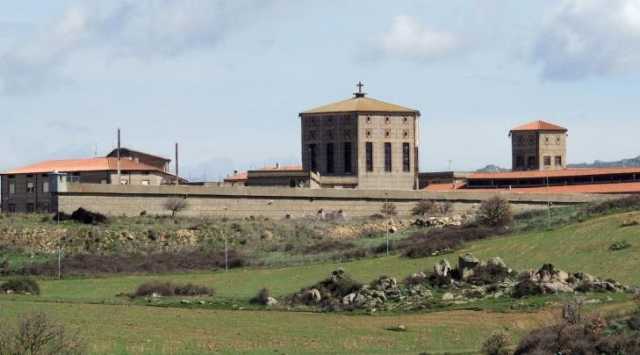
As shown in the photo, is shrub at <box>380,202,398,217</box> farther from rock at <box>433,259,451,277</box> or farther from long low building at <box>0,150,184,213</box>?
rock at <box>433,259,451,277</box>

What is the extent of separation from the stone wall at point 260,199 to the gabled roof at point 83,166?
38.5 feet

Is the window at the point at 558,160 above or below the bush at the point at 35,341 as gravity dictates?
above

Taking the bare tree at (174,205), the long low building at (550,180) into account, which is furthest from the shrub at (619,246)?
the long low building at (550,180)

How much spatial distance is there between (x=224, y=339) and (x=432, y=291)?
1252 cm

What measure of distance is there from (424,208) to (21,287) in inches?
1596

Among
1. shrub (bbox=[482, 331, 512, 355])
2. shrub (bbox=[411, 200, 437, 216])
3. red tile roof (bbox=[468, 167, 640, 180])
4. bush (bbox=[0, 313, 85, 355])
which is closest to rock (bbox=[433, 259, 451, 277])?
shrub (bbox=[482, 331, 512, 355])

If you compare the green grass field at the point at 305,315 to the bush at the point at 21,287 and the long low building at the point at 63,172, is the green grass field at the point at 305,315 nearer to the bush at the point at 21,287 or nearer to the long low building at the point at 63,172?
the bush at the point at 21,287

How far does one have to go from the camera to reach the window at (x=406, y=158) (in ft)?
350

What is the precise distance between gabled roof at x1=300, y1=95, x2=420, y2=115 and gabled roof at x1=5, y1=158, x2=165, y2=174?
1456cm

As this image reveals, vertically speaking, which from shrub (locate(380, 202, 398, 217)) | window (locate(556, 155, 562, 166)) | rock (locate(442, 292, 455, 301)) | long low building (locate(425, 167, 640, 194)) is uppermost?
window (locate(556, 155, 562, 166))

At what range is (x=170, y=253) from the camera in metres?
73.1

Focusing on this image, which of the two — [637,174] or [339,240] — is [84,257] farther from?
[637,174]

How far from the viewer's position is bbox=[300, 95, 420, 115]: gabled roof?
106188 millimetres

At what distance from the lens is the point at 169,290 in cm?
5431
